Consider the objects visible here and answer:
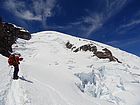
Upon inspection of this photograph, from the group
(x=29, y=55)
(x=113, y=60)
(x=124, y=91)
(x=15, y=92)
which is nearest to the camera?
(x=15, y=92)

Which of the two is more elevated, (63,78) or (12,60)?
(63,78)

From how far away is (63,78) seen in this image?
74.1ft

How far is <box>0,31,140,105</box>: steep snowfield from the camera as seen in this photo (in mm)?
13469

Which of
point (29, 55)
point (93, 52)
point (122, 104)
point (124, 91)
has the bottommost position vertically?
point (122, 104)

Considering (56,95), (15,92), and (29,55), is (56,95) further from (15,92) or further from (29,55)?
(29,55)

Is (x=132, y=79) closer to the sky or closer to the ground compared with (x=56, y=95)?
closer to the sky

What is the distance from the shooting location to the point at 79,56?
44.2m

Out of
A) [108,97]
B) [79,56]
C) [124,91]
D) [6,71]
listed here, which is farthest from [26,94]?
[79,56]

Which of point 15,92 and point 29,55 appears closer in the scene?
point 15,92

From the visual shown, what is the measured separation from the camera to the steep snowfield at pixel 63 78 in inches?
530

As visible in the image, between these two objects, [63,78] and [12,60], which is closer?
[12,60]

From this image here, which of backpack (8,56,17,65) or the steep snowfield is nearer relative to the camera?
the steep snowfield

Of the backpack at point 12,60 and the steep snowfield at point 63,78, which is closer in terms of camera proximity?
the steep snowfield at point 63,78

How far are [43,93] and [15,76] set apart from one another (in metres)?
1.85
